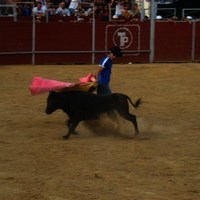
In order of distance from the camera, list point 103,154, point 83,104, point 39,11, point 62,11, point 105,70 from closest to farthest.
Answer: point 103,154, point 83,104, point 105,70, point 39,11, point 62,11

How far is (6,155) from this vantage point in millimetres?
6734

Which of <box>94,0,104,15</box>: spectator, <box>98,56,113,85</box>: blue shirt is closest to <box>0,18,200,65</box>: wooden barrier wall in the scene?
<box>94,0,104,15</box>: spectator

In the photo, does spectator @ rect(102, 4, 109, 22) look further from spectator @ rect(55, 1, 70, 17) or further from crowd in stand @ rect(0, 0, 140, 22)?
spectator @ rect(55, 1, 70, 17)

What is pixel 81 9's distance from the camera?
72.6ft

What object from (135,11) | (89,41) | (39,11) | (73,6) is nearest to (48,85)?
(89,41)

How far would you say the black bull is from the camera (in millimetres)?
7708

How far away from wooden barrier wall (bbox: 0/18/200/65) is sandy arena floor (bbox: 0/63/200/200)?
23.0 feet

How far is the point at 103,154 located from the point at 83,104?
111 cm

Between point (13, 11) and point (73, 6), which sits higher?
point (73, 6)

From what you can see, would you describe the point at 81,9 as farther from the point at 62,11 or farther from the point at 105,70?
the point at 105,70

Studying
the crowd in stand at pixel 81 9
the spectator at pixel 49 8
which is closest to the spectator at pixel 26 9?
the crowd in stand at pixel 81 9

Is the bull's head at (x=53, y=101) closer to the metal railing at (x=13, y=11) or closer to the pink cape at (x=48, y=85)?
the pink cape at (x=48, y=85)

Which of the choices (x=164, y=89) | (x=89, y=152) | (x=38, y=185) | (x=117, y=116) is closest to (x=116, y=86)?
(x=164, y=89)

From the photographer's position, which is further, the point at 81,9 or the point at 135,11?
the point at 135,11
